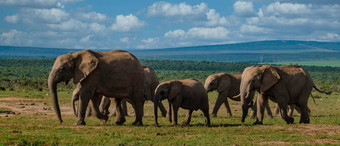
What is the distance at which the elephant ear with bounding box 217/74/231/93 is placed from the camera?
27062mm

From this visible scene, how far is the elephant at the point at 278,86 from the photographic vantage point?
65.7 ft

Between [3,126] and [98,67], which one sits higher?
[98,67]

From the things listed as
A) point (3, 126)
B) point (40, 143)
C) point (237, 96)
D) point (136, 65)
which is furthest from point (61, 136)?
point (237, 96)

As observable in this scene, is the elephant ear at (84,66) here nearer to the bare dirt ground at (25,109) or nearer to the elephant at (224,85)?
the bare dirt ground at (25,109)

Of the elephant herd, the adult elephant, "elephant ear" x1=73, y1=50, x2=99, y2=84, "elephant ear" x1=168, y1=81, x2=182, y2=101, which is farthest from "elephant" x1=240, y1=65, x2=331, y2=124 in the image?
"elephant ear" x1=73, y1=50, x2=99, y2=84

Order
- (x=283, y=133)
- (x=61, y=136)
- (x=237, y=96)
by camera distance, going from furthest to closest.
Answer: (x=237, y=96) → (x=283, y=133) → (x=61, y=136)

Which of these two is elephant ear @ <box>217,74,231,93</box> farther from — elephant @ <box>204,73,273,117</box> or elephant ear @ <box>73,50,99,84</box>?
elephant ear @ <box>73,50,99,84</box>

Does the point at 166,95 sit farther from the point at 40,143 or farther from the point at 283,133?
the point at 40,143

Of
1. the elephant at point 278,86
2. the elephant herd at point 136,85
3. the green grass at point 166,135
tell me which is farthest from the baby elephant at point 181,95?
the elephant at point 278,86

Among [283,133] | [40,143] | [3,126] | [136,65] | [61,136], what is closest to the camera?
[40,143]

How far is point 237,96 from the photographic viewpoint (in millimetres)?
26062

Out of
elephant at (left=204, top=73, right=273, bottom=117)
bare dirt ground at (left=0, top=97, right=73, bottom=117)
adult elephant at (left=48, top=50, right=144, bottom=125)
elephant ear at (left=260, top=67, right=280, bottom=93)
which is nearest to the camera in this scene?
adult elephant at (left=48, top=50, right=144, bottom=125)

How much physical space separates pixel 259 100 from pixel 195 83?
102 inches

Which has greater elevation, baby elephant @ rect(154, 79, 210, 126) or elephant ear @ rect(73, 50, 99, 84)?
elephant ear @ rect(73, 50, 99, 84)
